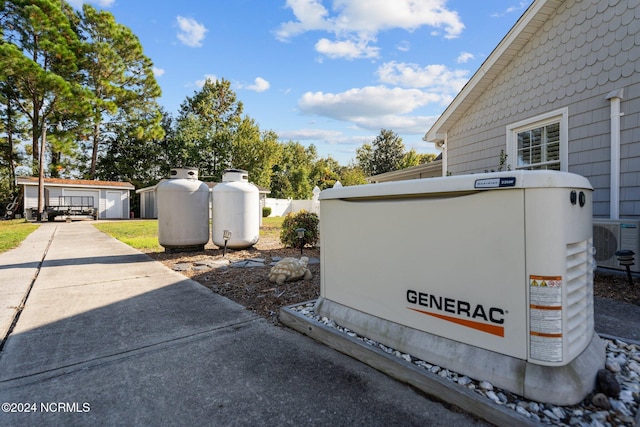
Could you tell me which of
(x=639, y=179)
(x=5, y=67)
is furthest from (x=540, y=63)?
(x=5, y=67)

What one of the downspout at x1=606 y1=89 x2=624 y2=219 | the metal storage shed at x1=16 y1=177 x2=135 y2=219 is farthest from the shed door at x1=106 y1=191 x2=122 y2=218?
the downspout at x1=606 y1=89 x2=624 y2=219

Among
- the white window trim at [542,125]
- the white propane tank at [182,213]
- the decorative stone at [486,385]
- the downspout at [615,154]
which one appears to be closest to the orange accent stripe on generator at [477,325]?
the decorative stone at [486,385]

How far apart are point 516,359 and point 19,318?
439cm

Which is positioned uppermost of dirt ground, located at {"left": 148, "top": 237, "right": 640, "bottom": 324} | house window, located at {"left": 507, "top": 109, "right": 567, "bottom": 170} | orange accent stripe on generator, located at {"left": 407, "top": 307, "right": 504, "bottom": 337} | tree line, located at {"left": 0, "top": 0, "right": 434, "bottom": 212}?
tree line, located at {"left": 0, "top": 0, "right": 434, "bottom": 212}

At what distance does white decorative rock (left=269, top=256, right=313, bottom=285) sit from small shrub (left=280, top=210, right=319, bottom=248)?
10.4 feet

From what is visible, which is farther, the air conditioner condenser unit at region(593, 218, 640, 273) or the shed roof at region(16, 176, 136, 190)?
the shed roof at region(16, 176, 136, 190)

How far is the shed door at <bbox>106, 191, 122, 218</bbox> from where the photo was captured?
25641 millimetres

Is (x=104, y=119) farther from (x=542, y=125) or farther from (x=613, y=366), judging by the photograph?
(x=613, y=366)

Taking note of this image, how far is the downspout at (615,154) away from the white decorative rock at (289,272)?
4.40 metres

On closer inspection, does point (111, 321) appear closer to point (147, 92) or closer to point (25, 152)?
point (147, 92)

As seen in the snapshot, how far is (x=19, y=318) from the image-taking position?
130 inches

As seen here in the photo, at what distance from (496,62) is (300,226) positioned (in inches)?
209

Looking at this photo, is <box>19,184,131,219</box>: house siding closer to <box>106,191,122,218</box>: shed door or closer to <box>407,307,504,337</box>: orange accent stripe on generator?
<box>106,191,122,218</box>: shed door

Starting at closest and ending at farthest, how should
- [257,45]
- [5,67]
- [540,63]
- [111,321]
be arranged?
[111,321]
[540,63]
[257,45]
[5,67]
